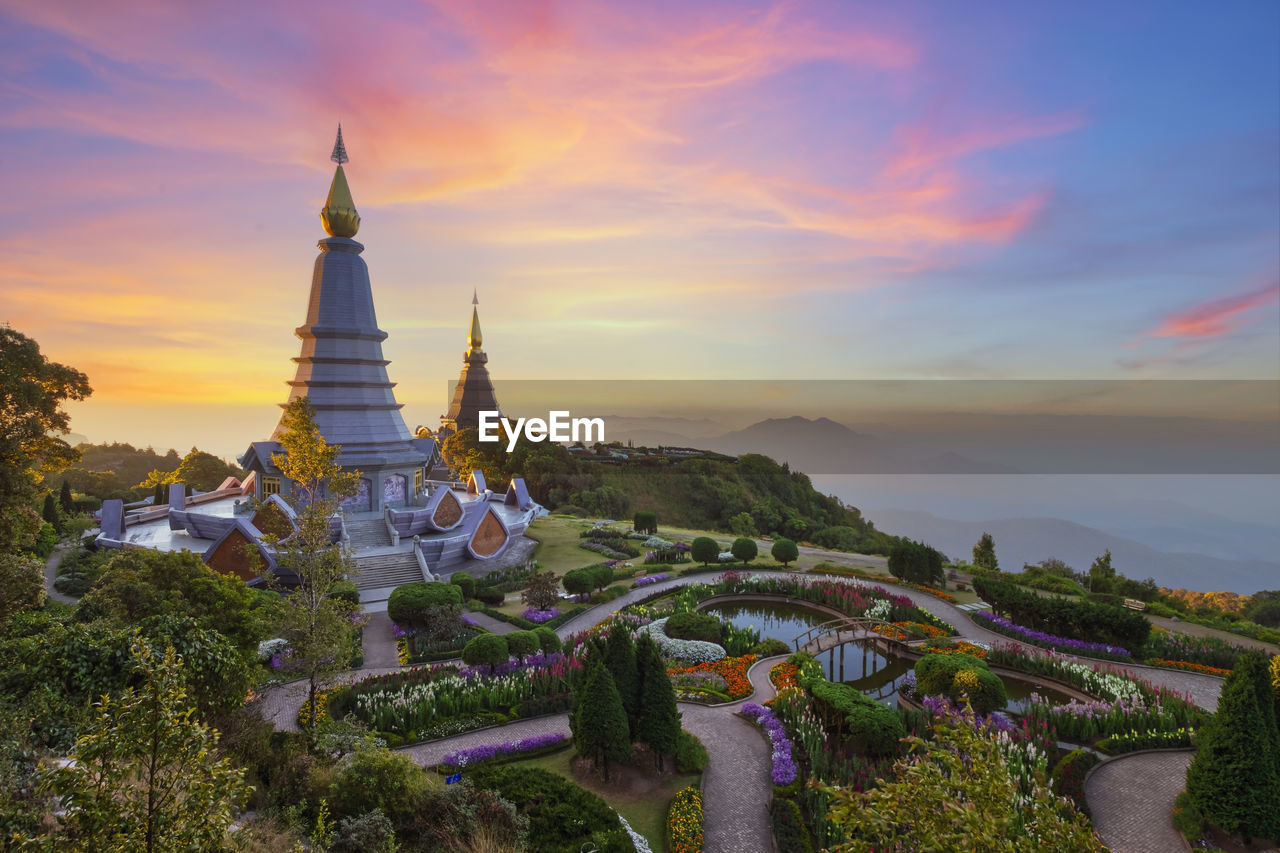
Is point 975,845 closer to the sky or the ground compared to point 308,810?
closer to the sky

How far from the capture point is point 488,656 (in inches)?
682

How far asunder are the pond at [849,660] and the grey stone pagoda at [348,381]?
18.4m

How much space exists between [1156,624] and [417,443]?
3442 centimetres

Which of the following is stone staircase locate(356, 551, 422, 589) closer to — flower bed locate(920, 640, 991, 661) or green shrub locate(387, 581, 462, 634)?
green shrub locate(387, 581, 462, 634)

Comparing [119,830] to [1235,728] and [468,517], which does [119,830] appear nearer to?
[1235,728]

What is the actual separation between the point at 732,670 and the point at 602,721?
7132 mm

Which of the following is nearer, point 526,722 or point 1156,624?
point 526,722

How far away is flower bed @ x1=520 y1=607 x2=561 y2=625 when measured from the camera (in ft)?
75.2

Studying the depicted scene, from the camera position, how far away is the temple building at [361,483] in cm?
2759

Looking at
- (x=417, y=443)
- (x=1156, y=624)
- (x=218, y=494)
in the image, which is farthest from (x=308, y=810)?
(x=218, y=494)

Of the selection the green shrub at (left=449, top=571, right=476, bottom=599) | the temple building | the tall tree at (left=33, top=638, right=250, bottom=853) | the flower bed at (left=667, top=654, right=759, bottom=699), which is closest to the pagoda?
the temple building

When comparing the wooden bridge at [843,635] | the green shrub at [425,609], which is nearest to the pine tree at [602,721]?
the wooden bridge at [843,635]

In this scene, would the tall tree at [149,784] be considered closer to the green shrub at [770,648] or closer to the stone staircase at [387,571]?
the green shrub at [770,648]

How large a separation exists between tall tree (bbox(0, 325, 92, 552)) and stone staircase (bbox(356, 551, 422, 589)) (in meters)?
11.4
